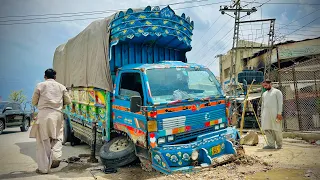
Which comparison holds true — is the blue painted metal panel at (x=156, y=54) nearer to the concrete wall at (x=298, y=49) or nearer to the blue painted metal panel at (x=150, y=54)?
the blue painted metal panel at (x=150, y=54)

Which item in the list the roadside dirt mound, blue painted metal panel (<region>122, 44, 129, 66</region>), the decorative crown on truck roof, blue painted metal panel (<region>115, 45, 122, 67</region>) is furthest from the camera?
blue painted metal panel (<region>122, 44, 129, 66</region>)

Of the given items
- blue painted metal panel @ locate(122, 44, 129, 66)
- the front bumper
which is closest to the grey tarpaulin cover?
blue painted metal panel @ locate(122, 44, 129, 66)

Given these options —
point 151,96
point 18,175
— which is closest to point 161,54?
point 151,96

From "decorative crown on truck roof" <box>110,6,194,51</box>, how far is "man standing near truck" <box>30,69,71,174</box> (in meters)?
1.68

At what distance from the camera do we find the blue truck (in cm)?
413

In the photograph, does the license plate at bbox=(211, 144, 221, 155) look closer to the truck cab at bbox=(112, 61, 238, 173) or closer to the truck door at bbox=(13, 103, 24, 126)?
the truck cab at bbox=(112, 61, 238, 173)

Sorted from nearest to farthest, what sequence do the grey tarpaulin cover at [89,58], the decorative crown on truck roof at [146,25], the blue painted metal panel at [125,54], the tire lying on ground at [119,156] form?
the tire lying on ground at [119,156]
the decorative crown on truck roof at [146,25]
the grey tarpaulin cover at [89,58]
the blue painted metal panel at [125,54]

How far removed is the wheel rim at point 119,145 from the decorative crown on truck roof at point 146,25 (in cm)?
211

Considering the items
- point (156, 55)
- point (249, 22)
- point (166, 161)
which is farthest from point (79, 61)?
point (249, 22)

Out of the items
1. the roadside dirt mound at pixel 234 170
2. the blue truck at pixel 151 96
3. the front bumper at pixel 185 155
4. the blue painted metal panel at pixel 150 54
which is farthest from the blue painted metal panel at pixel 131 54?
the roadside dirt mound at pixel 234 170

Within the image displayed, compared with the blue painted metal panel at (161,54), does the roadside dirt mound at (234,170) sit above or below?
below

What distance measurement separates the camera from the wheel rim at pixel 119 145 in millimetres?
4885

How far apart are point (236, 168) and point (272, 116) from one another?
2708 millimetres

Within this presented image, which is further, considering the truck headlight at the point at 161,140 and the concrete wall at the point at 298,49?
the concrete wall at the point at 298,49
